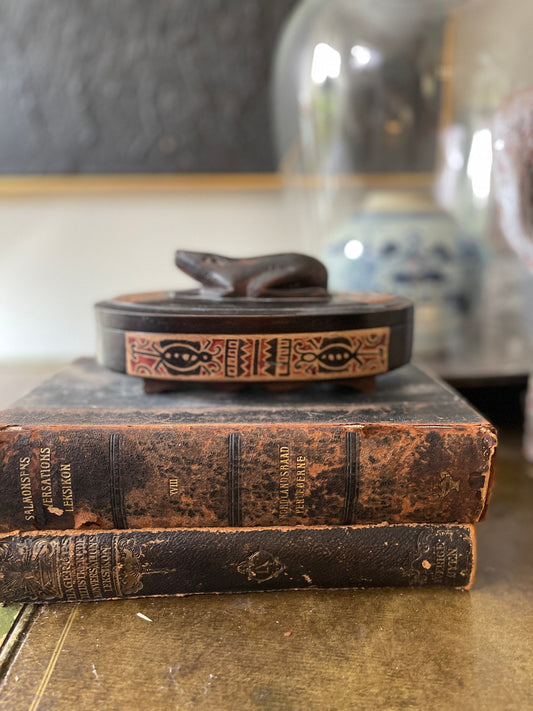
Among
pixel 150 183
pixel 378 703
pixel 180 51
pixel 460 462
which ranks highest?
pixel 180 51

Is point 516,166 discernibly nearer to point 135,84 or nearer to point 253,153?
point 253,153

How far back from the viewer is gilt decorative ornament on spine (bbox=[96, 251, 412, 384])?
1.83 ft

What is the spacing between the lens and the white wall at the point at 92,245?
123 centimetres

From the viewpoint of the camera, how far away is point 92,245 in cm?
126

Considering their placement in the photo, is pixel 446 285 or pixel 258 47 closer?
pixel 446 285

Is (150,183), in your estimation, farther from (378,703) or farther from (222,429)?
(378,703)

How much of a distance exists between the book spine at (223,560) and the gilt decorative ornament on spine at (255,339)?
0.15 meters

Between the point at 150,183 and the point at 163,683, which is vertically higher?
the point at 150,183

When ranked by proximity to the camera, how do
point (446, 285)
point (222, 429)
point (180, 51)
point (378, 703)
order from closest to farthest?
point (378, 703), point (222, 429), point (446, 285), point (180, 51)

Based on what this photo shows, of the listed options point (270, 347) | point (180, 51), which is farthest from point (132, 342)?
point (180, 51)

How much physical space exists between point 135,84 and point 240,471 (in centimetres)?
94

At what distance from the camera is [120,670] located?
44 centimetres

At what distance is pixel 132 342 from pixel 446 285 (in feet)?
2.02

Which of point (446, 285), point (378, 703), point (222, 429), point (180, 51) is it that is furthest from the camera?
point (180, 51)
